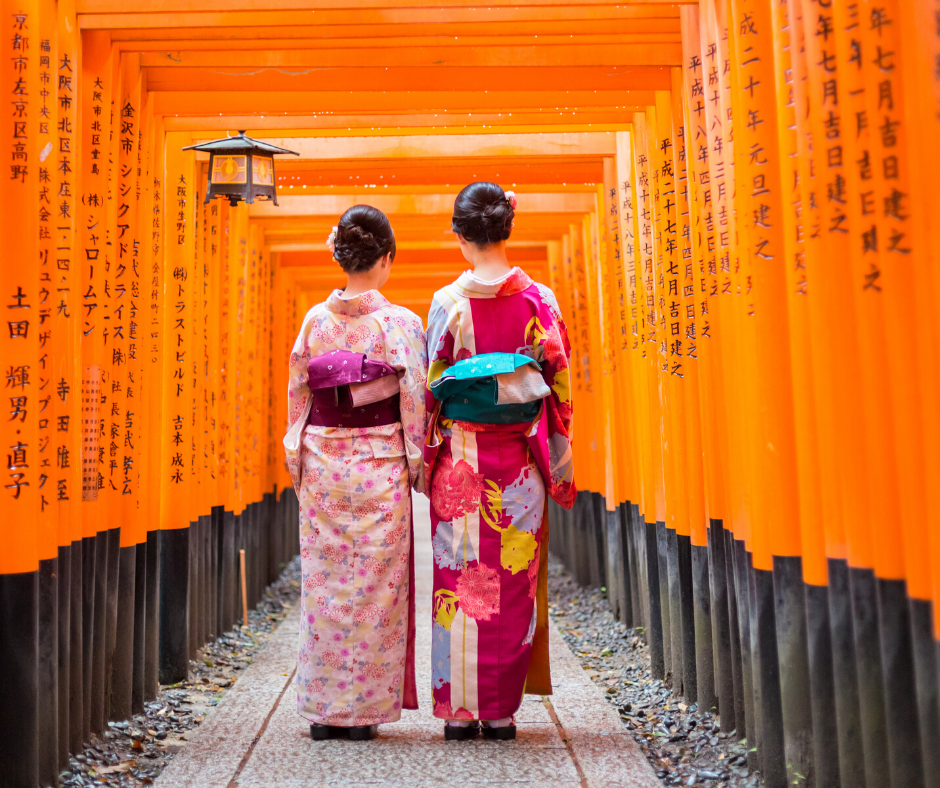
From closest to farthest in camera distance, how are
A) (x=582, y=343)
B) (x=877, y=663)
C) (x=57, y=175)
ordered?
1. (x=877, y=663)
2. (x=57, y=175)
3. (x=582, y=343)

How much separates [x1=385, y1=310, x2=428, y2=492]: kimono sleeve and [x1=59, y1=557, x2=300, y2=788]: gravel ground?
160 cm

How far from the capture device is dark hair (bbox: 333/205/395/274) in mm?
4172

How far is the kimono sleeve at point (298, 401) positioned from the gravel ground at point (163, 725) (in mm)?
1291

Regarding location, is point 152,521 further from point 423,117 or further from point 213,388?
point 423,117

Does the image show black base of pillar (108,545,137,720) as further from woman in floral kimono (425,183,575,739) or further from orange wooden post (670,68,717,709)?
orange wooden post (670,68,717,709)

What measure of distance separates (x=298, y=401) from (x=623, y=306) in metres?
3.31

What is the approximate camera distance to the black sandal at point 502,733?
397 cm

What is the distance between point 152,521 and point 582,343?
17.3 feet

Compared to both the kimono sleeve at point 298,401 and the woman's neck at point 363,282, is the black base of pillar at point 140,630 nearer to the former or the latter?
the kimono sleeve at point 298,401

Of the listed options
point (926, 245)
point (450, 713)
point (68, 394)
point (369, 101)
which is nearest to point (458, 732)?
point (450, 713)

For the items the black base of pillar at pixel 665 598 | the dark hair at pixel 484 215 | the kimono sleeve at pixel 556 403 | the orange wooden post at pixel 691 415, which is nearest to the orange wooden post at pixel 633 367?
the black base of pillar at pixel 665 598

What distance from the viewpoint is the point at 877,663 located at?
8.45 ft

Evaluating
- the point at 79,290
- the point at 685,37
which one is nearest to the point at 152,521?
the point at 79,290

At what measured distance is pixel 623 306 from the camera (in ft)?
22.5
